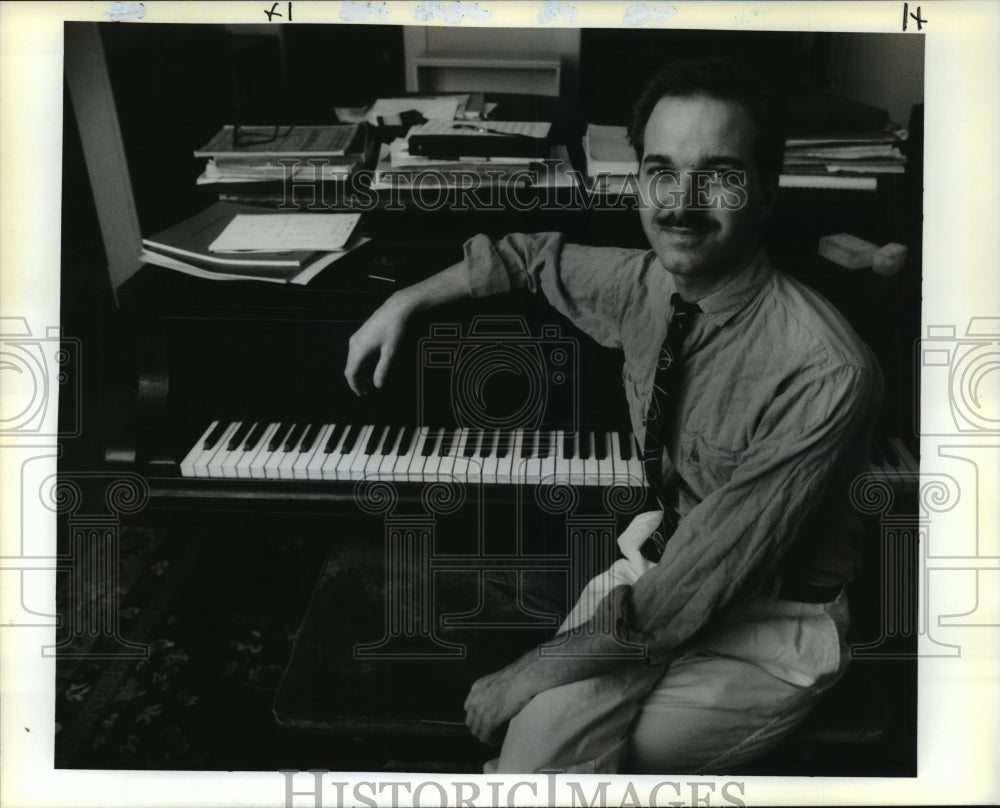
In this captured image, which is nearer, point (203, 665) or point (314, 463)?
point (314, 463)

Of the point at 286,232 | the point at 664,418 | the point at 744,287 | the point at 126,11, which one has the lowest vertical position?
the point at 664,418

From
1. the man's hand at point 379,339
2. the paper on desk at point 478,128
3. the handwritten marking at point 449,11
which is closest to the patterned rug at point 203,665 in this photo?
the man's hand at point 379,339

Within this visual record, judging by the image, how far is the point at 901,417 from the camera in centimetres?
251

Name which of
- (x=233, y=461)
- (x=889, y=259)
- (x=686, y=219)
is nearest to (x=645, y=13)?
(x=686, y=219)

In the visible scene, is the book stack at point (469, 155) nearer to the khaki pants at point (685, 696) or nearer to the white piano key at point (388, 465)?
the white piano key at point (388, 465)

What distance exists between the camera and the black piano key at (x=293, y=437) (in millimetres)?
2477

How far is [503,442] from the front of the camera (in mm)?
2473

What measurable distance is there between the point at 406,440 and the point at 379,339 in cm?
22

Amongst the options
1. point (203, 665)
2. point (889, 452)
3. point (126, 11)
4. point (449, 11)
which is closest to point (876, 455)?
point (889, 452)

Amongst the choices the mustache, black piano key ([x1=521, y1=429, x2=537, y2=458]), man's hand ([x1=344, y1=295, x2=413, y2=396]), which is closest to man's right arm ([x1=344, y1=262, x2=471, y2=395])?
man's hand ([x1=344, y1=295, x2=413, y2=396])

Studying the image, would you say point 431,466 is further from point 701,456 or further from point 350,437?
point 701,456

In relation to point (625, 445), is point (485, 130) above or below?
above

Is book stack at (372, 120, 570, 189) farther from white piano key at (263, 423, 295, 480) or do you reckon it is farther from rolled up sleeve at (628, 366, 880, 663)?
rolled up sleeve at (628, 366, 880, 663)

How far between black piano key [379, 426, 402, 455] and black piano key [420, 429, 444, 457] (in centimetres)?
6
